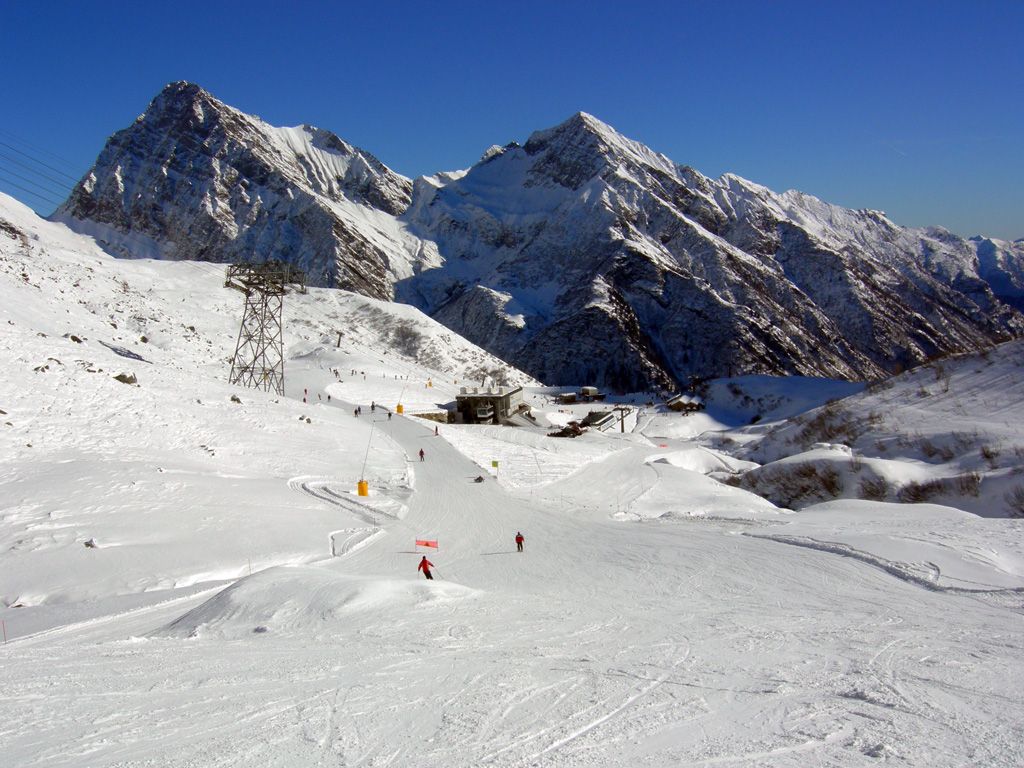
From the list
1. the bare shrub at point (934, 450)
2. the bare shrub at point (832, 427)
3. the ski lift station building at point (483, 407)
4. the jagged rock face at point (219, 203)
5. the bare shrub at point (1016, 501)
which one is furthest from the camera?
the jagged rock face at point (219, 203)

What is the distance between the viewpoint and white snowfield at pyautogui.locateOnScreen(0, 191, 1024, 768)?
665 centimetres

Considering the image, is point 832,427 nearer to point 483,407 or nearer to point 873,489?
point 873,489

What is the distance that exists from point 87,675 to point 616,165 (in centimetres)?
19596

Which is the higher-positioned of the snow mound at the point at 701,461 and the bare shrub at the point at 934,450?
the bare shrub at the point at 934,450

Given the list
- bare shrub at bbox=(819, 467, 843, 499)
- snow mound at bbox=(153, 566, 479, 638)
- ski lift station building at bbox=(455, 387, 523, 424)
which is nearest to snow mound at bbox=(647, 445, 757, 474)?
bare shrub at bbox=(819, 467, 843, 499)

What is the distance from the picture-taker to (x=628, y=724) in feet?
22.6

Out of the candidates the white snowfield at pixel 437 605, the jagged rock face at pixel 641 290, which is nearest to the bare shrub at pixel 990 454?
the white snowfield at pixel 437 605

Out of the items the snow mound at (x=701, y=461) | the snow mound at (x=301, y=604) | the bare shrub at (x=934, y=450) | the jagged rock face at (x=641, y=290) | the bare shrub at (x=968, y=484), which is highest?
the jagged rock face at (x=641, y=290)

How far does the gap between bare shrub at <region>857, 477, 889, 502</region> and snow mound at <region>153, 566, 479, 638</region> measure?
22.9m

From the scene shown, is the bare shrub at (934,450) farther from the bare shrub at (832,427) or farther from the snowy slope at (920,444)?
the bare shrub at (832,427)

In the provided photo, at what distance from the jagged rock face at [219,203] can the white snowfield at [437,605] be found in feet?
398

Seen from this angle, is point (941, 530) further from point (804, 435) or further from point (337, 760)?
point (804, 435)

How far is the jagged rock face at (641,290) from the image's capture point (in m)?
132

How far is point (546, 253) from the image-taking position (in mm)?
165250
